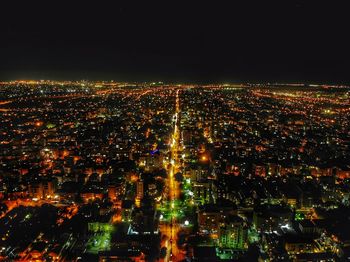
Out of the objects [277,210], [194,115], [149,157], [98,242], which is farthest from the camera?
[194,115]

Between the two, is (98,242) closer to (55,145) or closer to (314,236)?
(314,236)

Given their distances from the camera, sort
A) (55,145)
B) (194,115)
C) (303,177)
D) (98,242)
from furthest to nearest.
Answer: (194,115) < (55,145) < (303,177) < (98,242)

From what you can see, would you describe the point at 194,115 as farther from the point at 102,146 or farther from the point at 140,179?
the point at 140,179

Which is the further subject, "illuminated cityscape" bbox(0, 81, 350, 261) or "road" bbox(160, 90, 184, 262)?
"illuminated cityscape" bbox(0, 81, 350, 261)

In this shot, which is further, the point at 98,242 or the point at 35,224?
the point at 35,224

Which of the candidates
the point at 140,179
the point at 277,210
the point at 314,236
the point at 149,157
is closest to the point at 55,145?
the point at 149,157

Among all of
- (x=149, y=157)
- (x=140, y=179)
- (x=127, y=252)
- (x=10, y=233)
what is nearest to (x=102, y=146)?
(x=149, y=157)

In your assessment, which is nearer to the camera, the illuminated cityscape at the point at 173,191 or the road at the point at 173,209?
the road at the point at 173,209

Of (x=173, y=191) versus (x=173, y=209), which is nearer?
(x=173, y=209)
